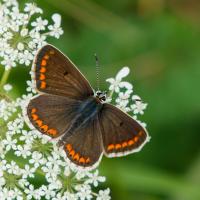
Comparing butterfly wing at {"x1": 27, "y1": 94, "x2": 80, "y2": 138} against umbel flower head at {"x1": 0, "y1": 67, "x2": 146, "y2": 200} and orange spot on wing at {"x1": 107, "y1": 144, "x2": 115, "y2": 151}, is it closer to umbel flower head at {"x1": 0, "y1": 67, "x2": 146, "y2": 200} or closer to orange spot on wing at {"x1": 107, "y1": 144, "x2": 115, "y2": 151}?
umbel flower head at {"x1": 0, "y1": 67, "x2": 146, "y2": 200}

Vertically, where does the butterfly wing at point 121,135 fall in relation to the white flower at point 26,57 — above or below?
above

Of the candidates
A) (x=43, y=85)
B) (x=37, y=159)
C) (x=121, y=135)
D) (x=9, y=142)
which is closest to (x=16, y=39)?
(x=43, y=85)

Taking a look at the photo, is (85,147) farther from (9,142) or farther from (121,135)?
(9,142)

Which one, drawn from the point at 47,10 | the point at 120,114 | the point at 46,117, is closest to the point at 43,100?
the point at 46,117

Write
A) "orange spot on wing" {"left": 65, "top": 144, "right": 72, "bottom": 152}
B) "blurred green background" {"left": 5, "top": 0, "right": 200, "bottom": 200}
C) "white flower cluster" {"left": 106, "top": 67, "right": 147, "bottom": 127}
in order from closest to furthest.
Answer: "orange spot on wing" {"left": 65, "top": 144, "right": 72, "bottom": 152}, "white flower cluster" {"left": 106, "top": 67, "right": 147, "bottom": 127}, "blurred green background" {"left": 5, "top": 0, "right": 200, "bottom": 200}

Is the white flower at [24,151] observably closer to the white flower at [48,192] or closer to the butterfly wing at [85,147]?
the white flower at [48,192]

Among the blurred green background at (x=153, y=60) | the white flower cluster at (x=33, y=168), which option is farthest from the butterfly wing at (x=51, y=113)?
the blurred green background at (x=153, y=60)

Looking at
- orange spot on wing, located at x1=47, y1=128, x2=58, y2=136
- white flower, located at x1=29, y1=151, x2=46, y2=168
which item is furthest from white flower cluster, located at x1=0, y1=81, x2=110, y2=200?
orange spot on wing, located at x1=47, y1=128, x2=58, y2=136
